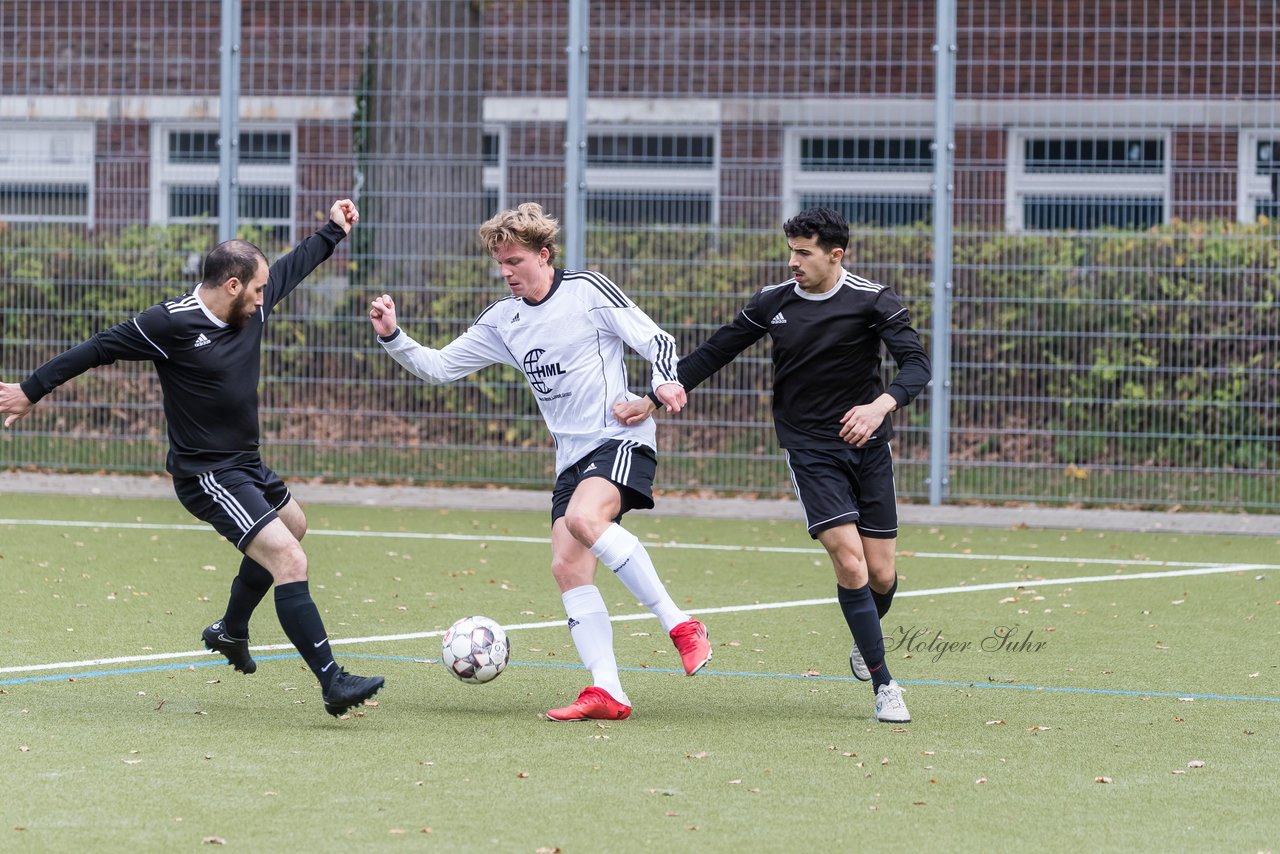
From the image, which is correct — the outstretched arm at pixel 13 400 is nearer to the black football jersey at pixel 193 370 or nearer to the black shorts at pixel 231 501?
the black football jersey at pixel 193 370

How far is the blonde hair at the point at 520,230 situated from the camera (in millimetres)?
6637

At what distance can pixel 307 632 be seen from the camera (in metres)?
6.31

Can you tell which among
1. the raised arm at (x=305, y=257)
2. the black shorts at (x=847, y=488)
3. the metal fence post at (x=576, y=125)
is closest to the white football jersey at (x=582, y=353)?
the black shorts at (x=847, y=488)

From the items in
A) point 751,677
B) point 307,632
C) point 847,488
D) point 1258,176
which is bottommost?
point 751,677

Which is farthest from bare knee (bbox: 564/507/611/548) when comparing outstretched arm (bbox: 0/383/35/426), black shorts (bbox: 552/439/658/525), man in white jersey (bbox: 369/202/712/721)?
outstretched arm (bbox: 0/383/35/426)

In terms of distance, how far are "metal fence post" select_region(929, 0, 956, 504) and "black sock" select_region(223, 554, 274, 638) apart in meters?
7.04

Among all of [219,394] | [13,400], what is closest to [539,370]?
[219,394]

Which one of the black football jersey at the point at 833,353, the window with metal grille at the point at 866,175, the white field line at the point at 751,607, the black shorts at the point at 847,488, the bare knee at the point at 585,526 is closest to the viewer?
the bare knee at the point at 585,526

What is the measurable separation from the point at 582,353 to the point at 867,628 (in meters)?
1.45

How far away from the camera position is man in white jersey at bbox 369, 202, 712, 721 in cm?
660

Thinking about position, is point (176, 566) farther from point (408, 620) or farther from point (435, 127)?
point (435, 127)

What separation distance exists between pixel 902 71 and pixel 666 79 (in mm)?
1727

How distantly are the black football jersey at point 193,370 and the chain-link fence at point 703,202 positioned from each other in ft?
22.5
